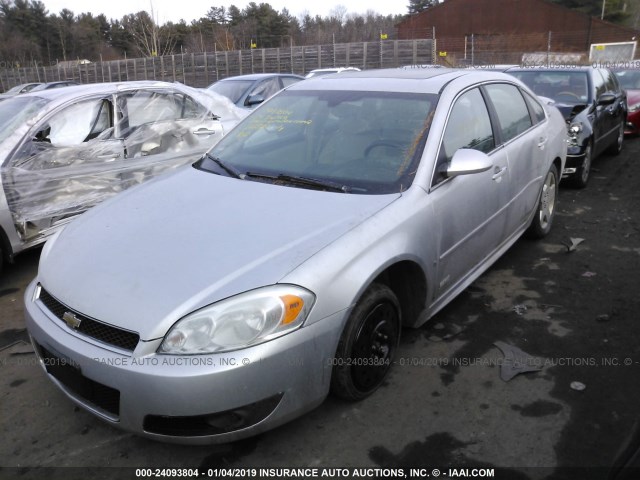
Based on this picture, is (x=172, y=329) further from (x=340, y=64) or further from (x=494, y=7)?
(x=494, y=7)

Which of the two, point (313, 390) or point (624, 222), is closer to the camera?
point (313, 390)

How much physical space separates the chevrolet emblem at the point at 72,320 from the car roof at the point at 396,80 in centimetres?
222

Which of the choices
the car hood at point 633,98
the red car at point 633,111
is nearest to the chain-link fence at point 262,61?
the red car at point 633,111

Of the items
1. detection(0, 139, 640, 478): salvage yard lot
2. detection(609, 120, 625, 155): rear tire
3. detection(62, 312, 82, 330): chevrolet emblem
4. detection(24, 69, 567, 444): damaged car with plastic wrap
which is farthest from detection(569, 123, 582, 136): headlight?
detection(62, 312, 82, 330): chevrolet emblem

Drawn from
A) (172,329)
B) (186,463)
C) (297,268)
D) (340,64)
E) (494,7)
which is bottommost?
(186,463)

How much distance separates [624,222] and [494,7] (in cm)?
4589

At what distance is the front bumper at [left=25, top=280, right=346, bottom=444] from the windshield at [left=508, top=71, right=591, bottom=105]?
6373mm

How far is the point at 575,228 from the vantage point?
5242mm

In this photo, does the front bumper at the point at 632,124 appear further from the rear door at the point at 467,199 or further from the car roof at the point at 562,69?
the rear door at the point at 467,199

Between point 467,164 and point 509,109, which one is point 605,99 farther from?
point 467,164

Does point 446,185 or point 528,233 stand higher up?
point 446,185

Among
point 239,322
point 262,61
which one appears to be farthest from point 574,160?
point 262,61

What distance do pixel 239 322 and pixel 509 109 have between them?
3.00 m

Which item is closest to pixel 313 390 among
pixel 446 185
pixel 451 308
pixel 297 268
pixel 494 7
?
pixel 297 268
